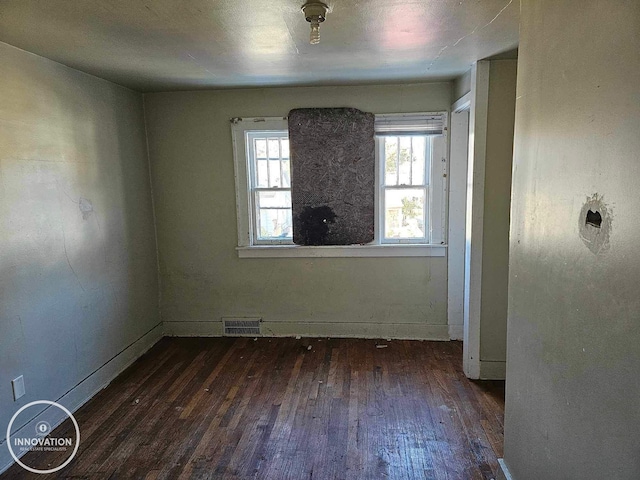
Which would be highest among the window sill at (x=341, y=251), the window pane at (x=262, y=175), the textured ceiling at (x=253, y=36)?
the textured ceiling at (x=253, y=36)

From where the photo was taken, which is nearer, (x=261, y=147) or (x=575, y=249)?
(x=575, y=249)

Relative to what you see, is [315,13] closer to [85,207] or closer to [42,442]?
[85,207]

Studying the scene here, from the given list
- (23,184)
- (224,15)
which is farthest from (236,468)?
(224,15)

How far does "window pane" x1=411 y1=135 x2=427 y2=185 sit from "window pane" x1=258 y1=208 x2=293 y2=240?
1.19m

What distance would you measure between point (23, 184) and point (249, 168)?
5.88ft

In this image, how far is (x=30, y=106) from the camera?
8.03ft

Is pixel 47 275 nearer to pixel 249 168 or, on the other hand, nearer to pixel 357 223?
pixel 249 168

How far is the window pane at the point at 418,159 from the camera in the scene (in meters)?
3.65

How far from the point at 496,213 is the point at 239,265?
2.29 meters

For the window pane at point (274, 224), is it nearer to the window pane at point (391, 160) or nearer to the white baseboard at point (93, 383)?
the window pane at point (391, 160)

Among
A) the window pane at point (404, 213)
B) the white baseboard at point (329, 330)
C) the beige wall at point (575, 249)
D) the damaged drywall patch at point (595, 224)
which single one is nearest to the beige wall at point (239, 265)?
the white baseboard at point (329, 330)

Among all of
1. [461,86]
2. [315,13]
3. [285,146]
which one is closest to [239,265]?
[285,146]

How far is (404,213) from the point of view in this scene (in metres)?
3.78

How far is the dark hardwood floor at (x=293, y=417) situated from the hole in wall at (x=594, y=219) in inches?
61.8
